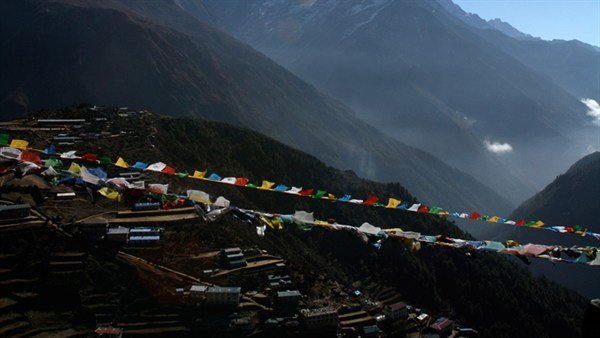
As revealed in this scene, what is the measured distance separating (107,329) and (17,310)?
557 centimetres

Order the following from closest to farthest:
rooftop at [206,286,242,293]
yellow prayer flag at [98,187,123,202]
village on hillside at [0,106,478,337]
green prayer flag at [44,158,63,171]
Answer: yellow prayer flag at [98,187,123,202] → green prayer flag at [44,158,63,171] → village on hillside at [0,106,478,337] → rooftop at [206,286,242,293]

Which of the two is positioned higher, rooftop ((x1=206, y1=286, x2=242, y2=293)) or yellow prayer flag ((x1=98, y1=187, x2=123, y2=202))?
yellow prayer flag ((x1=98, y1=187, x2=123, y2=202))

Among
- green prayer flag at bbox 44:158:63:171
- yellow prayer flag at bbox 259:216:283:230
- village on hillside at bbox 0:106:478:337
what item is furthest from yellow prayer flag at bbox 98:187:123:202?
yellow prayer flag at bbox 259:216:283:230

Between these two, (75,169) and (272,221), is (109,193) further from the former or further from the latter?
(272,221)

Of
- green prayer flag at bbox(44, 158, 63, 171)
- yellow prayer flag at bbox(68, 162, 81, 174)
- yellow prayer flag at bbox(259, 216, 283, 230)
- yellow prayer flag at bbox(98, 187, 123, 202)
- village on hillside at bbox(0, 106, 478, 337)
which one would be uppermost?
yellow prayer flag at bbox(259, 216, 283, 230)

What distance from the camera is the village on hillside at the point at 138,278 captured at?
2900cm

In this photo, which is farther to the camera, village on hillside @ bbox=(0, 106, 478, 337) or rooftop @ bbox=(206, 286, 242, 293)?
rooftop @ bbox=(206, 286, 242, 293)

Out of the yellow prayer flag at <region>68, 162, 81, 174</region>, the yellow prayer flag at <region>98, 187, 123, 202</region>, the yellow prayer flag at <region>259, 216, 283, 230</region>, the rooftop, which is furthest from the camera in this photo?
the rooftop

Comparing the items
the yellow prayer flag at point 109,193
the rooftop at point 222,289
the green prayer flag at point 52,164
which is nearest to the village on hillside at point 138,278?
the rooftop at point 222,289

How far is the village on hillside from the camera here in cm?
2900

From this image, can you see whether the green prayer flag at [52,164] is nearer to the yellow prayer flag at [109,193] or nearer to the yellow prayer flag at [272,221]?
the yellow prayer flag at [109,193]

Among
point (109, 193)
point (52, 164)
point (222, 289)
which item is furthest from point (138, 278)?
point (52, 164)

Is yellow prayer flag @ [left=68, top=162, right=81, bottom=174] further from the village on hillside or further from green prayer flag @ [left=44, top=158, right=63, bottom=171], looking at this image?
green prayer flag @ [left=44, top=158, right=63, bottom=171]

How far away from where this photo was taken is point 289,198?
7519 centimetres
